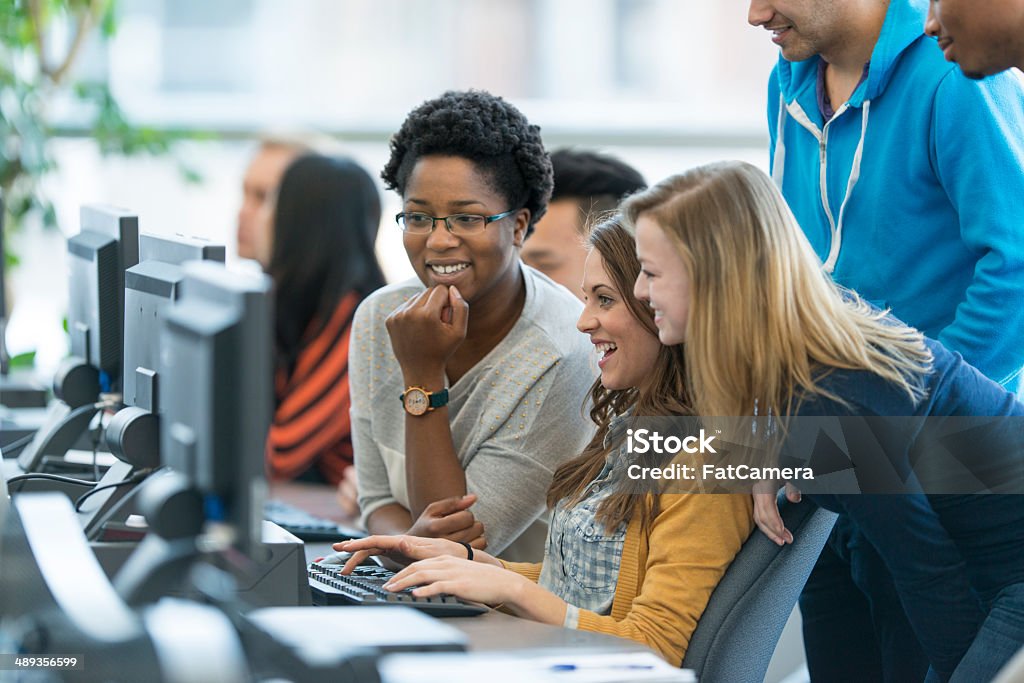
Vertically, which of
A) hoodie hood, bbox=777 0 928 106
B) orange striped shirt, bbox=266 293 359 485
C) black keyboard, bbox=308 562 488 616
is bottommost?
orange striped shirt, bbox=266 293 359 485

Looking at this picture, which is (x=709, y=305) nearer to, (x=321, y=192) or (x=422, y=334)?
(x=422, y=334)

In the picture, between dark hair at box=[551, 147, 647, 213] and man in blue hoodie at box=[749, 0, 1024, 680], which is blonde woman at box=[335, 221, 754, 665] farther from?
dark hair at box=[551, 147, 647, 213]

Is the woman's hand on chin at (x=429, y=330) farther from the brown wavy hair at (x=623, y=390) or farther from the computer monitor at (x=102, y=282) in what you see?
the computer monitor at (x=102, y=282)

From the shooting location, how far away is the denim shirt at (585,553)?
1552 millimetres

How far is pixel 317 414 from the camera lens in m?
2.88

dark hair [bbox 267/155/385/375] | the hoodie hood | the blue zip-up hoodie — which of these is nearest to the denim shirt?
the blue zip-up hoodie

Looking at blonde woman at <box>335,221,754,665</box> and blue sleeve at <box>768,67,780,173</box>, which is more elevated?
blue sleeve at <box>768,67,780,173</box>

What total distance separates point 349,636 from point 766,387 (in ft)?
1.78

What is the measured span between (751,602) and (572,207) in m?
1.24

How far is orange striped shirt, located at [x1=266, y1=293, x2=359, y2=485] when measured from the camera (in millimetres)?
2857

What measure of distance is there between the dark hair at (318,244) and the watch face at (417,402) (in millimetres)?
1145

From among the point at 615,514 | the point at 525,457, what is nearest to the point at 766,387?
the point at 615,514

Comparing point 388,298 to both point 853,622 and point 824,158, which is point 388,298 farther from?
point 853,622

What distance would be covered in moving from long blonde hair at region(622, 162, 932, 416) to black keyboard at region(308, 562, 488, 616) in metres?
0.37
